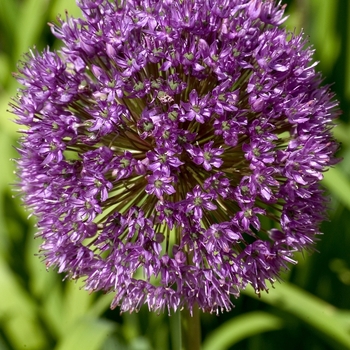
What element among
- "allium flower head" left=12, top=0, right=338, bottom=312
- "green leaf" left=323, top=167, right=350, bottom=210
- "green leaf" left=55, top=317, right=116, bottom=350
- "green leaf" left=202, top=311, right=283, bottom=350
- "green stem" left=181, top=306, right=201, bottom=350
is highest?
"allium flower head" left=12, top=0, right=338, bottom=312

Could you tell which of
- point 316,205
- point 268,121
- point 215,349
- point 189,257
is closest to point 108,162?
point 189,257

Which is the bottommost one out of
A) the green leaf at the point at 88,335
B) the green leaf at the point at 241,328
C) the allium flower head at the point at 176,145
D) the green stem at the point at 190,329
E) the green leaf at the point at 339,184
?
the green leaf at the point at 241,328

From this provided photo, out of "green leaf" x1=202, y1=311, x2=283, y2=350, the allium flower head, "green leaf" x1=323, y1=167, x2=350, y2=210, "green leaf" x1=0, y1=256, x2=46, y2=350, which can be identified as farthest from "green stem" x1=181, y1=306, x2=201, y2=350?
"green leaf" x1=0, y1=256, x2=46, y2=350

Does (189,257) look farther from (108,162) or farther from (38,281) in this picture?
(38,281)

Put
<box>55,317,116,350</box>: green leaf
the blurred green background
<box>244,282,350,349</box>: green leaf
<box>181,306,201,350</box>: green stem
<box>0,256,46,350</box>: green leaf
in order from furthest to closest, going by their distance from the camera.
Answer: <box>0,256,46,350</box>: green leaf, the blurred green background, <box>244,282,350,349</box>: green leaf, <box>55,317,116,350</box>: green leaf, <box>181,306,201,350</box>: green stem

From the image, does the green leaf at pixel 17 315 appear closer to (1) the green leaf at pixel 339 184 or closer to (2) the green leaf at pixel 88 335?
(2) the green leaf at pixel 88 335

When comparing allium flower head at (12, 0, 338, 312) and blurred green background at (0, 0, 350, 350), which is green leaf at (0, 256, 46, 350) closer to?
blurred green background at (0, 0, 350, 350)

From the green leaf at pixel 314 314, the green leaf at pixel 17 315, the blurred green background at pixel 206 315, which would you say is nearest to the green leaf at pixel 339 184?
the blurred green background at pixel 206 315
